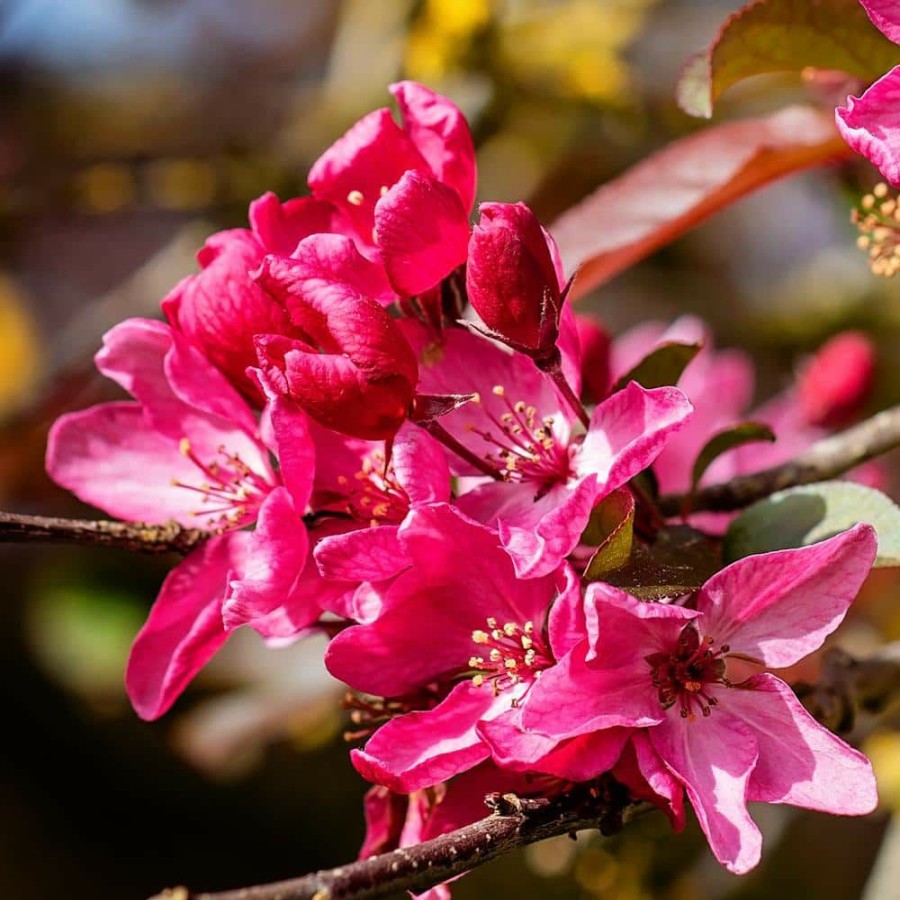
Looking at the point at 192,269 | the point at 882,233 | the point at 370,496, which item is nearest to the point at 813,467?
the point at 882,233

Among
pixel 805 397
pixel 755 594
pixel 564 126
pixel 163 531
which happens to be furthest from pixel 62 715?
pixel 755 594

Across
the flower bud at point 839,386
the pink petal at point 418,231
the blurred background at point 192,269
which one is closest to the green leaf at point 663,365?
the pink petal at point 418,231

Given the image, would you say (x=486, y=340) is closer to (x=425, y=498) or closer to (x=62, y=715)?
(x=425, y=498)

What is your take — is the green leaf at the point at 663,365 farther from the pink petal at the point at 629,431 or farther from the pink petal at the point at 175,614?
the pink petal at the point at 175,614

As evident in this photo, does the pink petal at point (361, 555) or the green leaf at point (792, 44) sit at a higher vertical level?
the green leaf at point (792, 44)

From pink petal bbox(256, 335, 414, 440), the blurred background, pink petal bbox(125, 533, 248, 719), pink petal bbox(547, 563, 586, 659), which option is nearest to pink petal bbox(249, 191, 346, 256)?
pink petal bbox(256, 335, 414, 440)

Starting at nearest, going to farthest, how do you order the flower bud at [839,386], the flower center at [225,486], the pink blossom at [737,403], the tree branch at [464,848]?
the tree branch at [464,848], the flower center at [225,486], the pink blossom at [737,403], the flower bud at [839,386]
